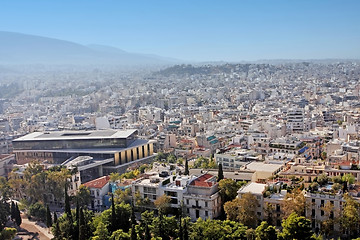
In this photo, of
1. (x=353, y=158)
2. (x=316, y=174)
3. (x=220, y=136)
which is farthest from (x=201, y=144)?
(x=316, y=174)

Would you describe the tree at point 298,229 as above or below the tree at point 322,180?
below

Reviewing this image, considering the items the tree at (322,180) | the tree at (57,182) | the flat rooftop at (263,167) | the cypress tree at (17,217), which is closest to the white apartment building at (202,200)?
the flat rooftop at (263,167)

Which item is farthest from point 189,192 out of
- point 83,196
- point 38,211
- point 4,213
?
point 4,213

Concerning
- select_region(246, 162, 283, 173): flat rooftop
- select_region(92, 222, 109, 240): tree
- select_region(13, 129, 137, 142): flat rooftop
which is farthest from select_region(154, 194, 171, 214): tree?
select_region(13, 129, 137, 142): flat rooftop

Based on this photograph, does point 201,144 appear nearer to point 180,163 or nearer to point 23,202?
point 180,163

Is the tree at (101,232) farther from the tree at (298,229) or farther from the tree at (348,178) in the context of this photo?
the tree at (348,178)

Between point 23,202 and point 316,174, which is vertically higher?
point 316,174
